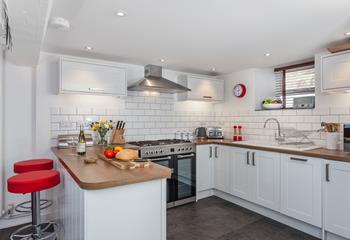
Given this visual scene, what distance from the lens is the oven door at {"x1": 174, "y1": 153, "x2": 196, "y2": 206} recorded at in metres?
3.19

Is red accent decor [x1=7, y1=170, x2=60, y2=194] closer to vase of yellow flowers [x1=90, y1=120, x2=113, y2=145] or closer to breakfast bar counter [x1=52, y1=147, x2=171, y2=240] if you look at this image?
breakfast bar counter [x1=52, y1=147, x2=171, y2=240]

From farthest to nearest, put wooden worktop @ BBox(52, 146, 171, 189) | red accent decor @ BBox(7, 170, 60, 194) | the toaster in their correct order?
the toaster < red accent decor @ BBox(7, 170, 60, 194) < wooden worktop @ BBox(52, 146, 171, 189)

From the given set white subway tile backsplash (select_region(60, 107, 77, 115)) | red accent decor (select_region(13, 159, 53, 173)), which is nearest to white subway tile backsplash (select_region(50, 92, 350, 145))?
white subway tile backsplash (select_region(60, 107, 77, 115))

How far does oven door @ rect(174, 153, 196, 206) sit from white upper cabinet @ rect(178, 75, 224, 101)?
1.08 meters

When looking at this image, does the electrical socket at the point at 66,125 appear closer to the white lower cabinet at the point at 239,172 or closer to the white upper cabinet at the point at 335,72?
the white lower cabinet at the point at 239,172

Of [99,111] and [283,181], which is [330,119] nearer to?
[283,181]

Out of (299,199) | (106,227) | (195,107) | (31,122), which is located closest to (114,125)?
(31,122)

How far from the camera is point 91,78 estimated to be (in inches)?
112

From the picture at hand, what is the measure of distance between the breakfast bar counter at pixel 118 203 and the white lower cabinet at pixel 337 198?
6.03 feet

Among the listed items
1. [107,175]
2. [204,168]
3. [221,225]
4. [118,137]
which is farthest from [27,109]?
[221,225]

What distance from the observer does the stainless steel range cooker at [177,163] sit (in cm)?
300

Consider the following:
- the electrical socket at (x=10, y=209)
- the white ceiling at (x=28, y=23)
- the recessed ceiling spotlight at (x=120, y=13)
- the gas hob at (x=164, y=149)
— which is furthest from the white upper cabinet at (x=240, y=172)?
the electrical socket at (x=10, y=209)

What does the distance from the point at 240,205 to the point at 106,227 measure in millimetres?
2529

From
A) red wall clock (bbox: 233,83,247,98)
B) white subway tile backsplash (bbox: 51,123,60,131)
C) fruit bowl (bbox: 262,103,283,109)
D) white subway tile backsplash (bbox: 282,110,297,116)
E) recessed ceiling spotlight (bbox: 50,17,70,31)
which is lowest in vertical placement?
white subway tile backsplash (bbox: 51,123,60,131)
